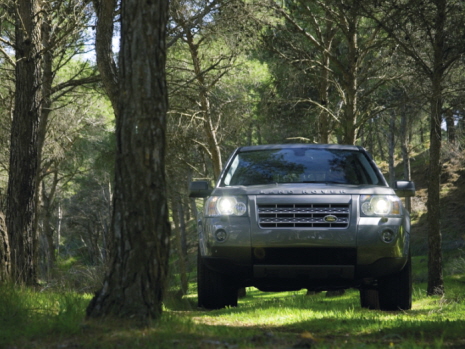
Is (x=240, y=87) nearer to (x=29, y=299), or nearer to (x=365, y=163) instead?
(x=365, y=163)

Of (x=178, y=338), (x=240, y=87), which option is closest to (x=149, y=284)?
(x=178, y=338)

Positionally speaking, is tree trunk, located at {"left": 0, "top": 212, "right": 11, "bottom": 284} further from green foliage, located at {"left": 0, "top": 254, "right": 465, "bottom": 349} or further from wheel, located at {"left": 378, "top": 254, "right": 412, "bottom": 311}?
wheel, located at {"left": 378, "top": 254, "right": 412, "bottom": 311}

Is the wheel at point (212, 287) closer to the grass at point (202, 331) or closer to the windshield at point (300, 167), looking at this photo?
the grass at point (202, 331)

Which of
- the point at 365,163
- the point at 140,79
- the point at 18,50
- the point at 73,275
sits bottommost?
the point at 73,275

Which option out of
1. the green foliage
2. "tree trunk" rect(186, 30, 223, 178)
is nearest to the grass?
the green foliage

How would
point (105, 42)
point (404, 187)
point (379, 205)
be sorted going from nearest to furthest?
1. point (379, 205)
2. point (404, 187)
3. point (105, 42)

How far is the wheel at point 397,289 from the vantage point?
701 cm

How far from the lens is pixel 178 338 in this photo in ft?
16.0

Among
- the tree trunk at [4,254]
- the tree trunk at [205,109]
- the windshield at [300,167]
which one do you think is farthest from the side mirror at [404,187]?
the tree trunk at [205,109]

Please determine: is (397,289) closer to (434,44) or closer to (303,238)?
(303,238)

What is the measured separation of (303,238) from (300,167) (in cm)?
150

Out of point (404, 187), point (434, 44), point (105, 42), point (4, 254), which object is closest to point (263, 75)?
point (434, 44)

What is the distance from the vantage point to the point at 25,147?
1073 cm

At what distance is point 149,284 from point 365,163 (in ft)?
11.5
